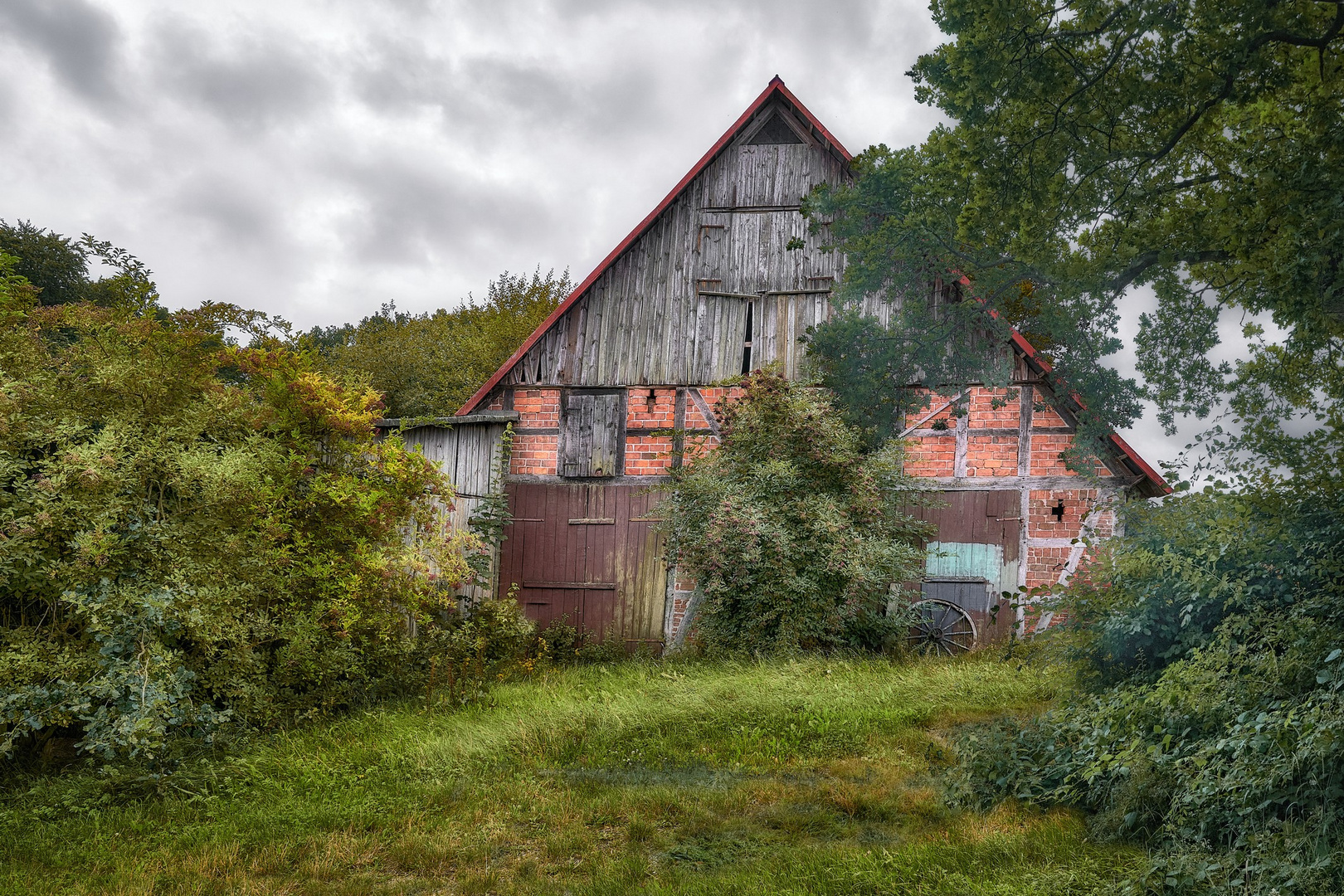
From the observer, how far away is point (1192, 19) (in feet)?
18.9

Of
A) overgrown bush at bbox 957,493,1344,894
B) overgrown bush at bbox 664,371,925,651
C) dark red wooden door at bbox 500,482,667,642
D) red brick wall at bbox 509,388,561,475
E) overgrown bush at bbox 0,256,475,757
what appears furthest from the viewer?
red brick wall at bbox 509,388,561,475

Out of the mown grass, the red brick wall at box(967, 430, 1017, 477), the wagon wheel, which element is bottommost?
the mown grass

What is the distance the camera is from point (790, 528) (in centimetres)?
991

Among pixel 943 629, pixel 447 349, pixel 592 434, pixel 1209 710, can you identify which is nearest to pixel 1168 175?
pixel 1209 710

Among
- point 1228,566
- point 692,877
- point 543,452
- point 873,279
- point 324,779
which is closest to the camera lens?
point 692,877

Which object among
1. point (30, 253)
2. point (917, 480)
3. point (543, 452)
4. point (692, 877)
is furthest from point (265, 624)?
point (30, 253)

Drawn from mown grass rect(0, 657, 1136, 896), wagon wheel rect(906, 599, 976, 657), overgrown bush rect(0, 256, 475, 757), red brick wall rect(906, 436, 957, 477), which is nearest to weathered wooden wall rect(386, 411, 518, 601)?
overgrown bush rect(0, 256, 475, 757)

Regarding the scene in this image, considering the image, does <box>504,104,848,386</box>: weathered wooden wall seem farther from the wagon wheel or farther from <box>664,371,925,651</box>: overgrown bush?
the wagon wheel

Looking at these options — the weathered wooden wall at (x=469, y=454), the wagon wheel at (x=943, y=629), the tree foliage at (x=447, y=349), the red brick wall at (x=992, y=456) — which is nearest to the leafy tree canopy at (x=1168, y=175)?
the red brick wall at (x=992, y=456)

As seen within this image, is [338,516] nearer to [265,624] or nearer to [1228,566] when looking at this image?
[265,624]

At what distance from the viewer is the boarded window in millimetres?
12594

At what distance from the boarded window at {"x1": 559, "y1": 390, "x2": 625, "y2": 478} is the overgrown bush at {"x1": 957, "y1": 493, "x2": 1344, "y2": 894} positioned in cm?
711

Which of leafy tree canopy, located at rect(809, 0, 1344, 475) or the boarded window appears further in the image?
the boarded window

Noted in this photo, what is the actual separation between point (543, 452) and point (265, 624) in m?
5.87
